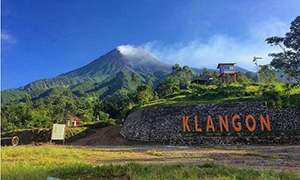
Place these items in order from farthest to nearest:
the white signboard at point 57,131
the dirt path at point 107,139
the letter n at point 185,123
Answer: the dirt path at point 107,139 → the letter n at point 185,123 → the white signboard at point 57,131

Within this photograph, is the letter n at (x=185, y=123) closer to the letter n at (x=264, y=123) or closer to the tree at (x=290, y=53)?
the letter n at (x=264, y=123)

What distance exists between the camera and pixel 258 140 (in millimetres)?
17266

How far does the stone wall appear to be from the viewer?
17453 mm

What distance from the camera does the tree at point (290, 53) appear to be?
85.5ft

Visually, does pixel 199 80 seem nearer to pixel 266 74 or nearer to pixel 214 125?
pixel 266 74

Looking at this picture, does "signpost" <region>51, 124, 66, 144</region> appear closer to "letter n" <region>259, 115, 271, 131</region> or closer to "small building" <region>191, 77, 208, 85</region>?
"letter n" <region>259, 115, 271, 131</region>

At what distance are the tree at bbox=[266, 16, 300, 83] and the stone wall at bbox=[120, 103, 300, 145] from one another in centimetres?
1073

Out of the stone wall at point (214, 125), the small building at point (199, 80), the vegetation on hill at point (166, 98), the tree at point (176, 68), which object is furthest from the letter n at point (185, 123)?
the tree at point (176, 68)

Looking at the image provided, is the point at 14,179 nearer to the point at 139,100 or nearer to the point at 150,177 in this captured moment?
the point at 150,177

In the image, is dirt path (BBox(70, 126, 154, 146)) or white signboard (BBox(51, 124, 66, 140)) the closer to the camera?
white signboard (BBox(51, 124, 66, 140))

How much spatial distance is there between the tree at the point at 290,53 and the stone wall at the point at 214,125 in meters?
10.7

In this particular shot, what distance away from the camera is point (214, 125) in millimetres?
19188

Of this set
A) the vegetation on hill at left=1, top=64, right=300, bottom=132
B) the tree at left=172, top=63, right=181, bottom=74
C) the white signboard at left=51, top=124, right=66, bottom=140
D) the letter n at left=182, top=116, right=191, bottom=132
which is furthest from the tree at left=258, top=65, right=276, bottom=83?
the white signboard at left=51, top=124, right=66, bottom=140

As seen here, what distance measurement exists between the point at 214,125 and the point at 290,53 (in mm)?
16389
